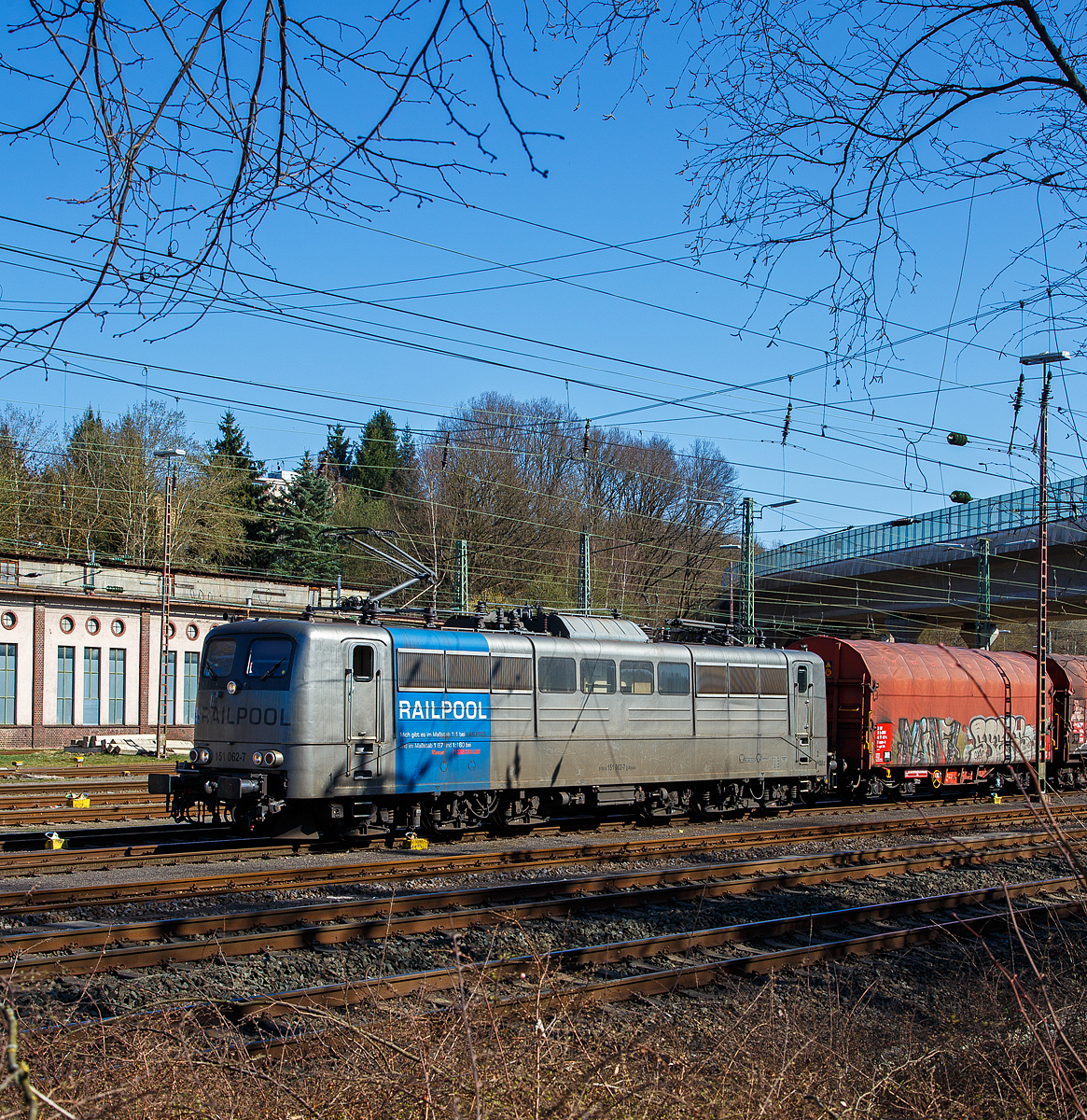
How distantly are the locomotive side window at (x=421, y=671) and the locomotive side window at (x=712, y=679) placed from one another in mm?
5643

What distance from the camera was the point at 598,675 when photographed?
58.6 feet

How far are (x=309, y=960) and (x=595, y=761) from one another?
30.9 ft

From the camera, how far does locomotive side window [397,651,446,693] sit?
15.5 metres

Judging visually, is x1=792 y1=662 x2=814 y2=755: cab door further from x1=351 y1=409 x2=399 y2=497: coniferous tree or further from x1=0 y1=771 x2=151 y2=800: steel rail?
x1=351 y1=409 x2=399 y2=497: coniferous tree

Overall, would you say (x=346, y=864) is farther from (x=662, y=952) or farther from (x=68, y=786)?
(x=68, y=786)

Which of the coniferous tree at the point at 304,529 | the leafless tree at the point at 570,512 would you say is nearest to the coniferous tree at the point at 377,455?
the coniferous tree at the point at 304,529

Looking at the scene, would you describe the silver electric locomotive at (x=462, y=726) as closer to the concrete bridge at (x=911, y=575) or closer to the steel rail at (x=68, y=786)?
the steel rail at (x=68, y=786)

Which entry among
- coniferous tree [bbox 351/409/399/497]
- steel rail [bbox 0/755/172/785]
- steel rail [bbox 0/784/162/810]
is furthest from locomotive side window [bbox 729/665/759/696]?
coniferous tree [bbox 351/409/399/497]

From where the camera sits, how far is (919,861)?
14758 millimetres

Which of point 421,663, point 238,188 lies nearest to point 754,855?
point 421,663

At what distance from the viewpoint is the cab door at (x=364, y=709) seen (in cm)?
1484

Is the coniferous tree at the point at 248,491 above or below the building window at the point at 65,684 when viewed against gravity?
above

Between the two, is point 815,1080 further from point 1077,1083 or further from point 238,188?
point 238,188

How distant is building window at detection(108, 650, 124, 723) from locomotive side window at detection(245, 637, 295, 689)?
2506 centimetres
